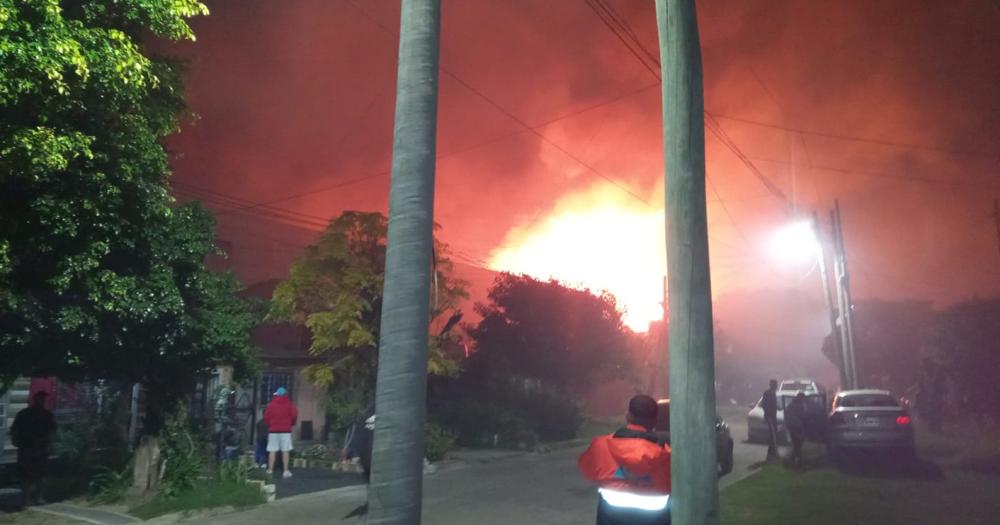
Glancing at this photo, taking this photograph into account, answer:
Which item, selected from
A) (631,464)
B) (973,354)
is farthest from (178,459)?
(973,354)

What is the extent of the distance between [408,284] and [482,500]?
32.4 feet

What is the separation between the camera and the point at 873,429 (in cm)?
1560

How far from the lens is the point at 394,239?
319 centimetres

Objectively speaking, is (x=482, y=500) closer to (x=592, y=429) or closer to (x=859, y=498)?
(x=859, y=498)

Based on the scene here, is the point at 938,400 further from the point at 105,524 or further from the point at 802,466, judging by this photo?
the point at 105,524

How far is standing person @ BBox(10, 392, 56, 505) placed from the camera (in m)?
10.8

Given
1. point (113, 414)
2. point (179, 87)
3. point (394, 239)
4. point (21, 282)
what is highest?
point (179, 87)

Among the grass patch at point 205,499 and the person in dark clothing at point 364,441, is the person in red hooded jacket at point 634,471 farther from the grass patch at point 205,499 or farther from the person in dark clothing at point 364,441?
the grass patch at point 205,499

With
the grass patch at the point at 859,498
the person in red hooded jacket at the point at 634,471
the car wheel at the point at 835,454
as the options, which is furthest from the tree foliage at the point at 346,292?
the person in red hooded jacket at the point at 634,471

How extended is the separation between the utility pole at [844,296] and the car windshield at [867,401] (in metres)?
7.90

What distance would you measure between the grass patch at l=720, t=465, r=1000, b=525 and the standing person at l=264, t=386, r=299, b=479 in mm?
8109

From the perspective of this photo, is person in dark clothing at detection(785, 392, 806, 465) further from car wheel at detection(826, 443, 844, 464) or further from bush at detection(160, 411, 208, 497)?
bush at detection(160, 411, 208, 497)

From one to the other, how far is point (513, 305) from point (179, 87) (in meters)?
19.8

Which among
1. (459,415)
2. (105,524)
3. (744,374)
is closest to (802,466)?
(459,415)
